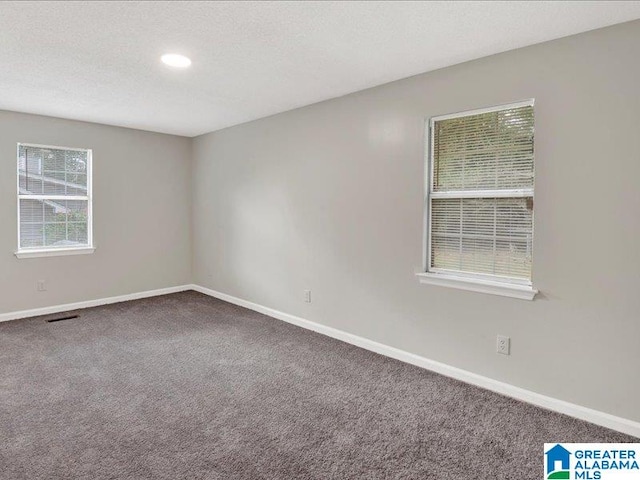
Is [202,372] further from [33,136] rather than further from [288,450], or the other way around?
[33,136]

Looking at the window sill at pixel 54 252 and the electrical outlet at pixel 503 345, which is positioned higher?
the window sill at pixel 54 252

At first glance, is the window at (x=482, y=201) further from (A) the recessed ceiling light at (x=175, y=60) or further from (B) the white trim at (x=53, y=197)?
(B) the white trim at (x=53, y=197)

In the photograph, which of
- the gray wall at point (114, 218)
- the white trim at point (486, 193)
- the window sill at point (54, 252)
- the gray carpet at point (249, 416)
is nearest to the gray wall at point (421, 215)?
the white trim at point (486, 193)

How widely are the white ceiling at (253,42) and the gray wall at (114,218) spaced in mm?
938

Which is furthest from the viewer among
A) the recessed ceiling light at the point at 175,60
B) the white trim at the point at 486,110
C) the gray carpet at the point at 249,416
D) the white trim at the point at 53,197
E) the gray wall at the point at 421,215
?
the white trim at the point at 53,197

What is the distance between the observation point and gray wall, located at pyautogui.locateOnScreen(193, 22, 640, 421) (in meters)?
2.22

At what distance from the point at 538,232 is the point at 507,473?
142cm

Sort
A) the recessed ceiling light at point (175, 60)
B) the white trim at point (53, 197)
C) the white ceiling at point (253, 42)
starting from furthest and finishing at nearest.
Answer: the white trim at point (53, 197) → the recessed ceiling light at point (175, 60) → the white ceiling at point (253, 42)

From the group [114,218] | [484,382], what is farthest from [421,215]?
[114,218]

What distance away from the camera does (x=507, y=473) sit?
74.4 inches

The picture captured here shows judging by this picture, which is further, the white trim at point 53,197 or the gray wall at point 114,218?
the white trim at point 53,197

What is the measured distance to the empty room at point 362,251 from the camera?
2080 mm

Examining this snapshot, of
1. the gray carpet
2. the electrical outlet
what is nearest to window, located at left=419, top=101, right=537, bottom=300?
the electrical outlet

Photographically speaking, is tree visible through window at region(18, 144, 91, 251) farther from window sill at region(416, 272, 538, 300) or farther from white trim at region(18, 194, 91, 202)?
window sill at region(416, 272, 538, 300)
